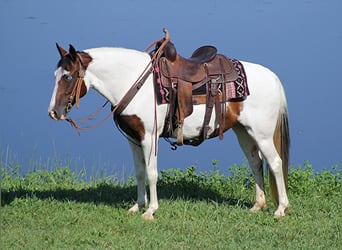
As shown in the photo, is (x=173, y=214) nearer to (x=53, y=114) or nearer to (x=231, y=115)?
(x=231, y=115)

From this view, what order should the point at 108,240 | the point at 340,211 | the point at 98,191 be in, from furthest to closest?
the point at 98,191 → the point at 340,211 → the point at 108,240

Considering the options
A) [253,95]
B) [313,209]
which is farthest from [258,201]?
[253,95]

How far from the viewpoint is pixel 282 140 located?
8031 millimetres

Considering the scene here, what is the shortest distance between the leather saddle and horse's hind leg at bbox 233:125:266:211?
0.52 metres

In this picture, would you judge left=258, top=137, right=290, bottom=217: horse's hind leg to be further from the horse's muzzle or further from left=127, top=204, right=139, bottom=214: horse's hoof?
the horse's muzzle

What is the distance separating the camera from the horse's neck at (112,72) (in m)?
7.41

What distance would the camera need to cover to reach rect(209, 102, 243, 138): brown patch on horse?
7.73 meters

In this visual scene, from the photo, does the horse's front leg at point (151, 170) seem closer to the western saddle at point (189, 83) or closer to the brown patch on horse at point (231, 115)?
the western saddle at point (189, 83)

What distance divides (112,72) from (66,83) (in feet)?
1.58

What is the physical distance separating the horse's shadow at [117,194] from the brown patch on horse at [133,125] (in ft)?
3.35

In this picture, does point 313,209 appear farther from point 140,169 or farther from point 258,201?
point 140,169

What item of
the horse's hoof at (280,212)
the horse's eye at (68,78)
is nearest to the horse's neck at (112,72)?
the horse's eye at (68,78)

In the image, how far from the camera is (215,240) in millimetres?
6805

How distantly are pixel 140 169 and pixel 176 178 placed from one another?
1.41 meters
